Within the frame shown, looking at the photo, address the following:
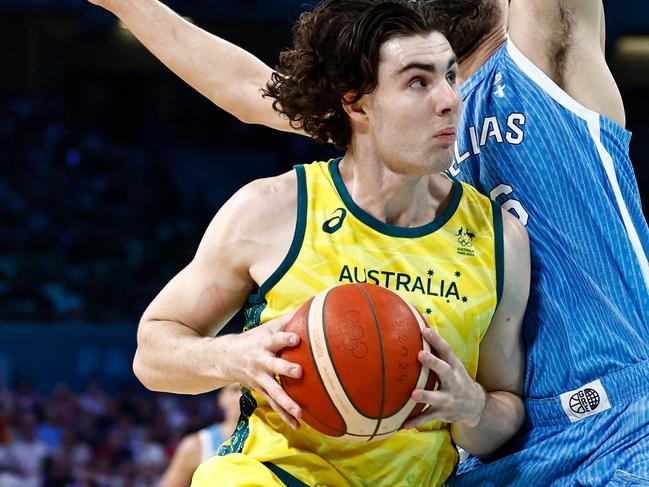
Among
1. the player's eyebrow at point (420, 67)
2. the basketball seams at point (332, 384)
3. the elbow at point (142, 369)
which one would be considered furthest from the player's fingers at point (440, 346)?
the elbow at point (142, 369)

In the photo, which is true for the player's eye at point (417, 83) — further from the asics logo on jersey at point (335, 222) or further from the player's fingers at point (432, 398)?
the player's fingers at point (432, 398)

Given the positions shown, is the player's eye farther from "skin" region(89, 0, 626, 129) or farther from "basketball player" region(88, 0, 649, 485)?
"skin" region(89, 0, 626, 129)

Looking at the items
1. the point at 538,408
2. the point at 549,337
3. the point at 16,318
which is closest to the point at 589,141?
the point at 549,337

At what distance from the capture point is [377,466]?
2859mm

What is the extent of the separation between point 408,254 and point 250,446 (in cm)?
71

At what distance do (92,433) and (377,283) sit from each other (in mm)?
8777

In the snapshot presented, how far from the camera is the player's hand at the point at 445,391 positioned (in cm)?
246

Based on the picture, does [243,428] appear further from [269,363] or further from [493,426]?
[493,426]

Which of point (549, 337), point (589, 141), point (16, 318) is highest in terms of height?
point (16, 318)

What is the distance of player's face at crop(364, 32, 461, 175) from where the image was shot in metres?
2.84

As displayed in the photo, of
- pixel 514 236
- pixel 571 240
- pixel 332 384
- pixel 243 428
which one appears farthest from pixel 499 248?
pixel 243 428

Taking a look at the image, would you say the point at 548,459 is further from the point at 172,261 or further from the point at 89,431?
the point at 172,261

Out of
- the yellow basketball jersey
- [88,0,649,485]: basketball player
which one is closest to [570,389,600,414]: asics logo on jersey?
[88,0,649,485]: basketball player

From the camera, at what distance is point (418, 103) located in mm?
2846
